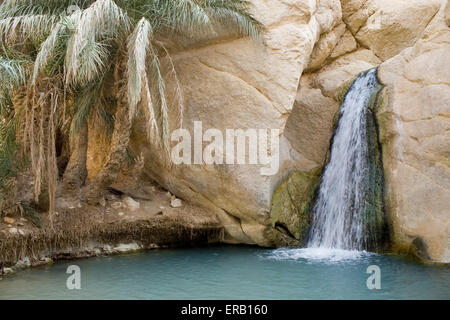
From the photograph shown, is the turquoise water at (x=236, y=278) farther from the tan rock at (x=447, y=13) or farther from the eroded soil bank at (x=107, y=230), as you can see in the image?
the tan rock at (x=447, y=13)

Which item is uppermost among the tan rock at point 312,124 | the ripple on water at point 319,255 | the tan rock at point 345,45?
the tan rock at point 345,45

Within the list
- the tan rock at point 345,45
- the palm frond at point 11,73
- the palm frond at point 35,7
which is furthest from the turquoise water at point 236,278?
the tan rock at point 345,45

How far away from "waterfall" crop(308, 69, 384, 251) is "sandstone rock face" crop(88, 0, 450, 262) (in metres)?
0.34

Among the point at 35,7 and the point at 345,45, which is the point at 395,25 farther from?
the point at 35,7

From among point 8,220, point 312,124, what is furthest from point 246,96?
point 8,220

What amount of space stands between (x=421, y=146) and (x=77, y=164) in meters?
7.03

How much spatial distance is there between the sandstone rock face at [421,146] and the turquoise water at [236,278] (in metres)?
0.66

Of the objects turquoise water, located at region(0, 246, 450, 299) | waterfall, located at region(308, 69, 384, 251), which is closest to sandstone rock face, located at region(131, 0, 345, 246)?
waterfall, located at region(308, 69, 384, 251)

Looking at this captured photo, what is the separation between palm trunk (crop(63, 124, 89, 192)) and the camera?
9.68 meters

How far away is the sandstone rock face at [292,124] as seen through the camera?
8539 millimetres

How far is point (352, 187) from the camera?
31.9 ft

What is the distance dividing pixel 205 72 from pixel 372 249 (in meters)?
5.14
